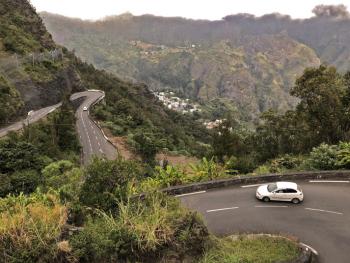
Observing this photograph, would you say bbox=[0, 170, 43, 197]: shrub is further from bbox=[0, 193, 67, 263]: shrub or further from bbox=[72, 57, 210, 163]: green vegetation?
bbox=[72, 57, 210, 163]: green vegetation

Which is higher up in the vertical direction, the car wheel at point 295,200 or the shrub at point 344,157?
the shrub at point 344,157

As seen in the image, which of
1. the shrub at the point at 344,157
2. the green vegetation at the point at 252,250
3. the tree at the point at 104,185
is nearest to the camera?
the green vegetation at the point at 252,250

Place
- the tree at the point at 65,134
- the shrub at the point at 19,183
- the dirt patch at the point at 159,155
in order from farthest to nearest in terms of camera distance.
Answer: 1. the dirt patch at the point at 159,155
2. the tree at the point at 65,134
3. the shrub at the point at 19,183

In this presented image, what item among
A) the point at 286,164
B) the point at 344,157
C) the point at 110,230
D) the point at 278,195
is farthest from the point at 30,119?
the point at 110,230

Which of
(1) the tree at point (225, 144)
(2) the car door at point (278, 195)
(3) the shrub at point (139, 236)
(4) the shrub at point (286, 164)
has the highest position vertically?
(3) the shrub at point (139, 236)

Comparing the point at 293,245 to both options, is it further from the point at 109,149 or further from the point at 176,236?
the point at 109,149

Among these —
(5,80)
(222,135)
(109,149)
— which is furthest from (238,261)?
(5,80)

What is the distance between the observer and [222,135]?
33750mm

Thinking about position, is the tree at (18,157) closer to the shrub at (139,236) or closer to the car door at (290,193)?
the car door at (290,193)

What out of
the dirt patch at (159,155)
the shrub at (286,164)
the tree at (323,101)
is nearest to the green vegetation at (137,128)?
the dirt patch at (159,155)

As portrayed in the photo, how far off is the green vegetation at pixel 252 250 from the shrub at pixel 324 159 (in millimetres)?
8921

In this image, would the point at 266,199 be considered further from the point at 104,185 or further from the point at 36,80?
the point at 36,80

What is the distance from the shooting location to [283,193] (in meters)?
17.4

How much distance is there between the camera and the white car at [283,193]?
1734 centimetres
